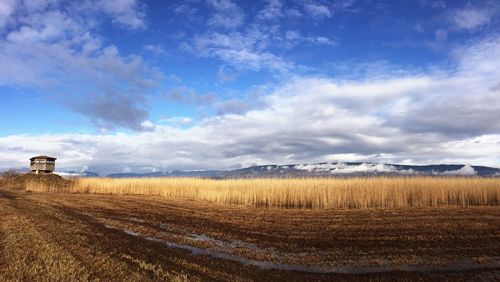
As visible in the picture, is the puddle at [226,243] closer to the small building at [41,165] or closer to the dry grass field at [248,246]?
the dry grass field at [248,246]

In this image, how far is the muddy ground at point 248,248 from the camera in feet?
24.1

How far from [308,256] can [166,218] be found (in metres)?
8.32

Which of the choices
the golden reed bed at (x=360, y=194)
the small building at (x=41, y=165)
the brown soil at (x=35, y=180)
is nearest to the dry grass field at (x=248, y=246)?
the golden reed bed at (x=360, y=194)

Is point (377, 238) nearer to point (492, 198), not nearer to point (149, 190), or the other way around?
point (492, 198)

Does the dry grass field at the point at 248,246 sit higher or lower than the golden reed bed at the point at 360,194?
lower

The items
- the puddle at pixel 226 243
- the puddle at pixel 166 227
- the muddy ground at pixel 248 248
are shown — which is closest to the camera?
the muddy ground at pixel 248 248

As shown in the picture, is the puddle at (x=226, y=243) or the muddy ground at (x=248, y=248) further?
the puddle at (x=226, y=243)

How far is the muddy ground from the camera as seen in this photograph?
735 centimetres

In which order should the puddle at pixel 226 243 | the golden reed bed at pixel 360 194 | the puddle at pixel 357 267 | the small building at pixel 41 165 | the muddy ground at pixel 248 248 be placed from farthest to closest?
the small building at pixel 41 165, the golden reed bed at pixel 360 194, the puddle at pixel 226 243, the puddle at pixel 357 267, the muddy ground at pixel 248 248

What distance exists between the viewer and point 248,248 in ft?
32.6

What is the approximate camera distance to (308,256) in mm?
9016

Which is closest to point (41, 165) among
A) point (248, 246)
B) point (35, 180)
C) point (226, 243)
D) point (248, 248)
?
point (35, 180)

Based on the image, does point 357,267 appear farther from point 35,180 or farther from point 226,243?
point 35,180

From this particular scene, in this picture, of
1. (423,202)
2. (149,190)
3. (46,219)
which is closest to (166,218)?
(46,219)
